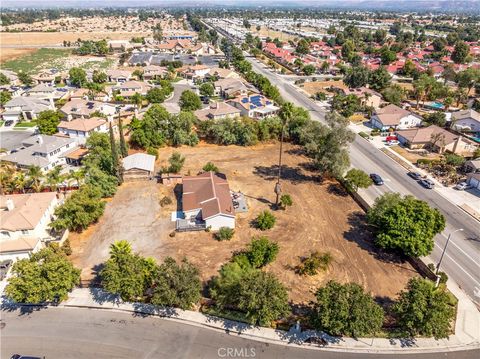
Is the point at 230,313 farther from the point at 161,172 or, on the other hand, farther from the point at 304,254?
the point at 161,172

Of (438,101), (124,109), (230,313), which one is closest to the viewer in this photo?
(230,313)

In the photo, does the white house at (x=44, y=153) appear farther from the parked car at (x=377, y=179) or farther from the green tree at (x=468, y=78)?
the green tree at (x=468, y=78)

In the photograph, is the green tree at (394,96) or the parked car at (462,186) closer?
the parked car at (462,186)

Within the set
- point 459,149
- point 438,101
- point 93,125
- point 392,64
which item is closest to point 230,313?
point 93,125

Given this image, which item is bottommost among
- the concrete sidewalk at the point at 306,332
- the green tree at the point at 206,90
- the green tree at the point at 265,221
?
the concrete sidewalk at the point at 306,332

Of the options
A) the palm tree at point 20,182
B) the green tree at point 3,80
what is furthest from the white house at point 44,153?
the green tree at point 3,80

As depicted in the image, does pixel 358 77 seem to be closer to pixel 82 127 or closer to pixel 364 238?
pixel 364 238

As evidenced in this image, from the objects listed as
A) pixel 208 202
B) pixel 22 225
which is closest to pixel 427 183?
pixel 208 202
